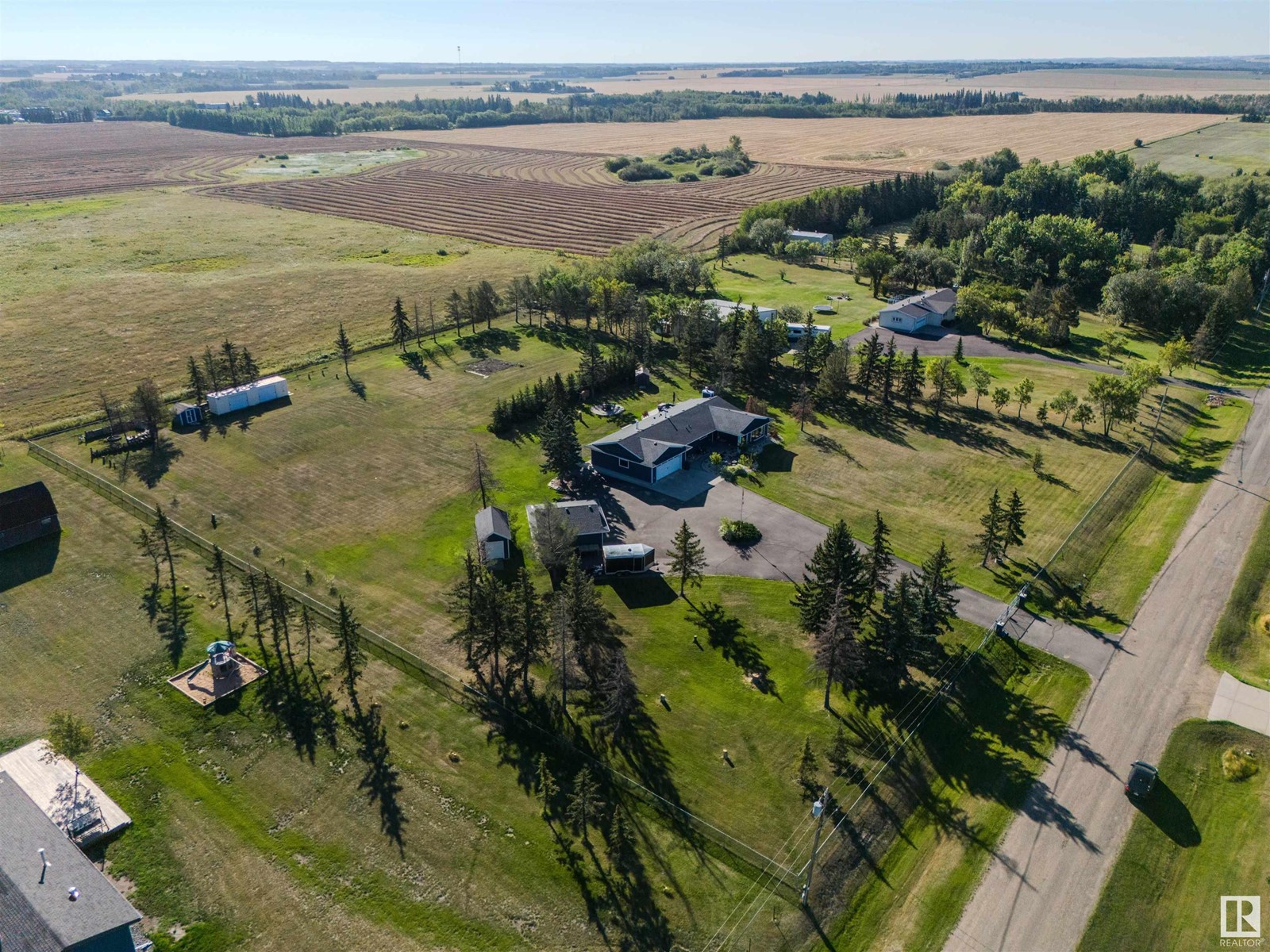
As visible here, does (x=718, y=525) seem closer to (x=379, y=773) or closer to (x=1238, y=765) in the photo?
(x=379, y=773)

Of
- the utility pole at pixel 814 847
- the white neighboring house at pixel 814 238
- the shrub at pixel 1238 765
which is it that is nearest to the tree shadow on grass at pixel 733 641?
the utility pole at pixel 814 847

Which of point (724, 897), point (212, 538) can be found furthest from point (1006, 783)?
point (212, 538)

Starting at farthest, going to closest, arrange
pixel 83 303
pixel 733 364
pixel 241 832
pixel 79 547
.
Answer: pixel 83 303 < pixel 733 364 < pixel 79 547 < pixel 241 832

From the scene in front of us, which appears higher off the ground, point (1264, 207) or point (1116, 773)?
point (1264, 207)

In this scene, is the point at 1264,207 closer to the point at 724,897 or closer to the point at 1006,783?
the point at 1006,783

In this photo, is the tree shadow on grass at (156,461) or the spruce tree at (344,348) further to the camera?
the spruce tree at (344,348)

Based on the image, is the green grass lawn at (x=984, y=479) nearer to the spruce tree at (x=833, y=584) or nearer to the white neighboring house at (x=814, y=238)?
the spruce tree at (x=833, y=584)

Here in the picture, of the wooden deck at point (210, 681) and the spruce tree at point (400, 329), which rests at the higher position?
the spruce tree at point (400, 329)
